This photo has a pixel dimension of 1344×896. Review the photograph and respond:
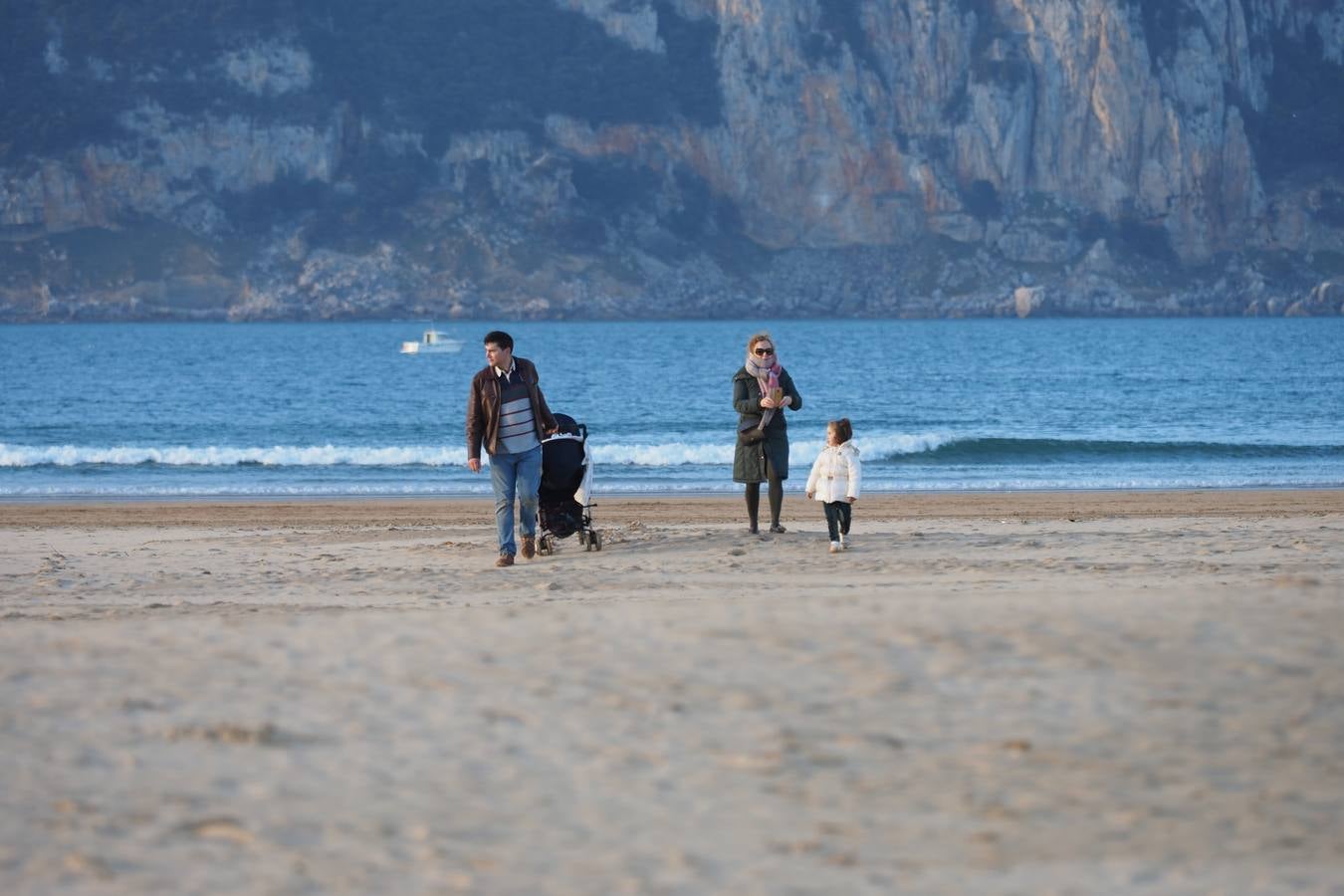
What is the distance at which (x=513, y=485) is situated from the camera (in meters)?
11.0

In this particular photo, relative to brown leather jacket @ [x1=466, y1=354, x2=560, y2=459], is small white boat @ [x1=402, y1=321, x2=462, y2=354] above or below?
above

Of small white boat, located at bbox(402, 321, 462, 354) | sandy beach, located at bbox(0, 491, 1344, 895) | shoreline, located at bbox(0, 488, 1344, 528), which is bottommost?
shoreline, located at bbox(0, 488, 1344, 528)

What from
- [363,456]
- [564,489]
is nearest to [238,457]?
[363,456]

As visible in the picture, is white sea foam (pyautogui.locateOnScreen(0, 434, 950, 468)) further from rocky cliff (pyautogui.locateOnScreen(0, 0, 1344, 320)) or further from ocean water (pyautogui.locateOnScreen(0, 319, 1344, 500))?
rocky cliff (pyautogui.locateOnScreen(0, 0, 1344, 320))

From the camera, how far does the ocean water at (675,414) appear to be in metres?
22.9

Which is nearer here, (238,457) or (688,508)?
(688,508)

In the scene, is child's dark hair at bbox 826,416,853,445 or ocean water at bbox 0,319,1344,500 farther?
ocean water at bbox 0,319,1344,500

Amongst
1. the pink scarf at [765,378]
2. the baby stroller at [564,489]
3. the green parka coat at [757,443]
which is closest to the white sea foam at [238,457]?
the baby stroller at [564,489]

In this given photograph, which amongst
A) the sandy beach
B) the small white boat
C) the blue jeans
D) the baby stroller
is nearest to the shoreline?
the baby stroller

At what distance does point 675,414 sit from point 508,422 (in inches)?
1217

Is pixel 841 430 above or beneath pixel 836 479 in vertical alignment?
above

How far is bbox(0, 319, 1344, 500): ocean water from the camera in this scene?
22.9m

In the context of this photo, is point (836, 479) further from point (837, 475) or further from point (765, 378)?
point (765, 378)

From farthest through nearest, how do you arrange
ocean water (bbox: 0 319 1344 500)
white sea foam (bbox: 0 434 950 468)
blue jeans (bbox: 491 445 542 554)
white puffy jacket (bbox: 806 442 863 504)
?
white sea foam (bbox: 0 434 950 468), ocean water (bbox: 0 319 1344 500), white puffy jacket (bbox: 806 442 863 504), blue jeans (bbox: 491 445 542 554)
